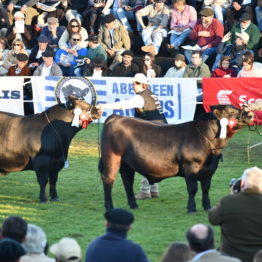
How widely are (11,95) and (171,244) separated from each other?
587 inches

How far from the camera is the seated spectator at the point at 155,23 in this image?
25.7m

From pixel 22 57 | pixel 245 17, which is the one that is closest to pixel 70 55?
pixel 22 57

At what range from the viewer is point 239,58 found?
22828mm

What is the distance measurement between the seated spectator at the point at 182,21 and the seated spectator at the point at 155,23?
31 centimetres

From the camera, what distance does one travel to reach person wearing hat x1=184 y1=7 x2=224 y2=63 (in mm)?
24484

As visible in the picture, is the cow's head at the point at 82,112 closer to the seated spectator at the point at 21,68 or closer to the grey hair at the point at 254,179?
the grey hair at the point at 254,179

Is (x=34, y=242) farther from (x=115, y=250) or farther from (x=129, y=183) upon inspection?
(x=129, y=183)

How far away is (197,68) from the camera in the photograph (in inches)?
903

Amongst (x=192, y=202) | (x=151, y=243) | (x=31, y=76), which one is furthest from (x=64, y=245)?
(x=31, y=76)

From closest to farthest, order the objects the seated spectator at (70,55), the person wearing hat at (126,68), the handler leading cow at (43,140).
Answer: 1. the handler leading cow at (43,140)
2. the person wearing hat at (126,68)
3. the seated spectator at (70,55)

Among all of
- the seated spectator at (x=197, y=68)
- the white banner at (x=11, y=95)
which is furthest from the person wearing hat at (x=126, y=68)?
the white banner at (x=11, y=95)

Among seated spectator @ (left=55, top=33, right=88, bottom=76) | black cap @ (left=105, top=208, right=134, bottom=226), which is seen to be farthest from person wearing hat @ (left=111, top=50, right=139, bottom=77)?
black cap @ (left=105, top=208, right=134, bottom=226)

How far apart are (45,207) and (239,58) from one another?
8.93m

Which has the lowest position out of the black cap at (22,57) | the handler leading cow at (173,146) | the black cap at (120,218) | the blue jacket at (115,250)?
the black cap at (22,57)
